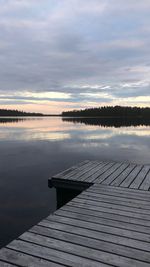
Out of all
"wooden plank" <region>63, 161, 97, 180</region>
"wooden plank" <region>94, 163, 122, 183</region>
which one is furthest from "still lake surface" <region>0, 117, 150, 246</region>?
"wooden plank" <region>94, 163, 122, 183</region>

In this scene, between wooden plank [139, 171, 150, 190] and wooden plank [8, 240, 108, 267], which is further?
wooden plank [139, 171, 150, 190]

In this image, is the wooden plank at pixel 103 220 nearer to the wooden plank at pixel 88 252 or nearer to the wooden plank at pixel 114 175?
the wooden plank at pixel 88 252

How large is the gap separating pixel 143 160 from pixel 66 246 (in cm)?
1258

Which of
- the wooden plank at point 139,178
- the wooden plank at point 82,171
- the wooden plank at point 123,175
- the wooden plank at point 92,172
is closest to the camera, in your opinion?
the wooden plank at point 139,178

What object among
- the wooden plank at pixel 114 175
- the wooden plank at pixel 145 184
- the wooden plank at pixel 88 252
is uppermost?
the wooden plank at pixel 114 175

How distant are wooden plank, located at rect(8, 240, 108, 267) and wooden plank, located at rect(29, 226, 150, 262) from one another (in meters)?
0.26

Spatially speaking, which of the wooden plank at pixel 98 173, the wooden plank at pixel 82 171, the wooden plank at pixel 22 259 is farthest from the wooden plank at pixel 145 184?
the wooden plank at pixel 22 259

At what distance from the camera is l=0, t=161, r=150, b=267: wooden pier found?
2768mm

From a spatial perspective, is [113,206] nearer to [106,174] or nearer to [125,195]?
[125,195]

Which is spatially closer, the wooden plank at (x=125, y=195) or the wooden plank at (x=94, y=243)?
the wooden plank at (x=94, y=243)

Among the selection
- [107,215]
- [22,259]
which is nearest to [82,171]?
[107,215]

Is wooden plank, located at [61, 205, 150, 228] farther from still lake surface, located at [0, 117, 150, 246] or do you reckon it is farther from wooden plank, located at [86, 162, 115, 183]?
still lake surface, located at [0, 117, 150, 246]

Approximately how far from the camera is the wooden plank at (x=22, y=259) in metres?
2.67

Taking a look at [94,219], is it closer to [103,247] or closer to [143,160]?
[103,247]
